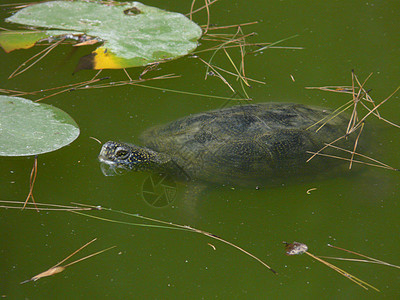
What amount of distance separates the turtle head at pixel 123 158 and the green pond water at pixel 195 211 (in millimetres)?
91

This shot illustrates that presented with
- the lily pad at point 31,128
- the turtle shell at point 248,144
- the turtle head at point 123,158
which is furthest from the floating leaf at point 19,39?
the turtle shell at point 248,144

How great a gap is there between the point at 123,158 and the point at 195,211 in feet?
2.10

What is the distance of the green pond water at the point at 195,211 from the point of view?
2270 millimetres

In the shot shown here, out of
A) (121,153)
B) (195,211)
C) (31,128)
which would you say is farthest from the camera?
(121,153)

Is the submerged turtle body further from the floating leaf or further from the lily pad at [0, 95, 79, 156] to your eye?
the floating leaf

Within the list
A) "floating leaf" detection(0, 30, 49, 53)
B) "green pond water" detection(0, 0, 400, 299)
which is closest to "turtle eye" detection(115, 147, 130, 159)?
"green pond water" detection(0, 0, 400, 299)

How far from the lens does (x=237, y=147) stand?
2885 millimetres

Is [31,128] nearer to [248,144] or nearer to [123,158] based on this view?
[123,158]

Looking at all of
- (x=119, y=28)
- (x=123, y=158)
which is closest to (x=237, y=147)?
(x=123, y=158)

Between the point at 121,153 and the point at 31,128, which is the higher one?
the point at 31,128

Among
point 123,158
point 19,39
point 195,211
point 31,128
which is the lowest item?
point 195,211

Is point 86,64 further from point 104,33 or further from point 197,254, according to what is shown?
point 197,254

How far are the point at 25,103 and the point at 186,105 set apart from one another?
1.17 meters

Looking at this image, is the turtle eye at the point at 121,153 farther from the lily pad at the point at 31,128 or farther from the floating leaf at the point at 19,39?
the floating leaf at the point at 19,39
